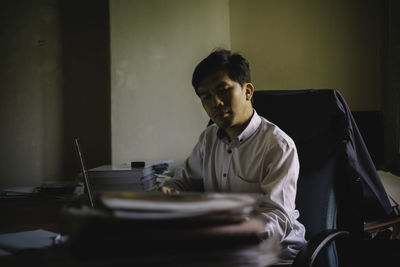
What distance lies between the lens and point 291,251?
1274mm

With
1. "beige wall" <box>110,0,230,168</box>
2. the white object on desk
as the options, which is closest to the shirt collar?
the white object on desk

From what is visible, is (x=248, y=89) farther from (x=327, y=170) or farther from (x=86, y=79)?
(x=86, y=79)

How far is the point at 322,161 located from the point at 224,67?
0.53 metres

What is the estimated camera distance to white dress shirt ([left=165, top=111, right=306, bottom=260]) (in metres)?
1.13

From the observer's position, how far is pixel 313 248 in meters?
0.95

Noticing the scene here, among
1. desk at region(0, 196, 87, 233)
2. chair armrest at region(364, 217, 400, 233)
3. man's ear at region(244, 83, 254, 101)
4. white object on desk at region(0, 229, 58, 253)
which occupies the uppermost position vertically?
man's ear at region(244, 83, 254, 101)

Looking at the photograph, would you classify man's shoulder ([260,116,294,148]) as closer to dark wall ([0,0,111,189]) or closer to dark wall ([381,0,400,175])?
dark wall ([0,0,111,189])

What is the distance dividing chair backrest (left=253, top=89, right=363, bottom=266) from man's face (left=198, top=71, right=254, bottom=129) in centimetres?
23

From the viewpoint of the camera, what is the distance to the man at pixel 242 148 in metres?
1.19

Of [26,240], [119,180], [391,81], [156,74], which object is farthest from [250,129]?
[391,81]

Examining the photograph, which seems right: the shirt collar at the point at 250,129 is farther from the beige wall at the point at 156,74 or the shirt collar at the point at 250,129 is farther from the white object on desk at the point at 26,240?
the beige wall at the point at 156,74

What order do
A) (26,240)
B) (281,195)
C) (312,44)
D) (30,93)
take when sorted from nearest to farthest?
(26,240) < (281,195) < (30,93) < (312,44)

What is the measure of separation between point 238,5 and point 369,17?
107 centimetres

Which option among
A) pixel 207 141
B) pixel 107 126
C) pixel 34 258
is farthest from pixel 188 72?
pixel 34 258
